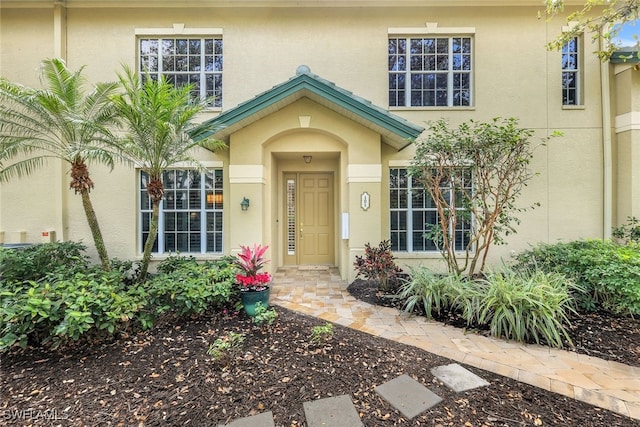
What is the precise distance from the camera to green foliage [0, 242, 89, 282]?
4.68m

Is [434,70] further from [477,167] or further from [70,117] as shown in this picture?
[70,117]

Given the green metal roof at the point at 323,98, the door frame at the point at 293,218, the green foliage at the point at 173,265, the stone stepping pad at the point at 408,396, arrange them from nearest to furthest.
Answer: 1. the stone stepping pad at the point at 408,396
2. the green foliage at the point at 173,265
3. the green metal roof at the point at 323,98
4. the door frame at the point at 293,218

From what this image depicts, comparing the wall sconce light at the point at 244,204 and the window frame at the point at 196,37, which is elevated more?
the window frame at the point at 196,37

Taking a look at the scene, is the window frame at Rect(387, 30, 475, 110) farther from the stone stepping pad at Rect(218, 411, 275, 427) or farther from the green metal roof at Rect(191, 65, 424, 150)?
the stone stepping pad at Rect(218, 411, 275, 427)

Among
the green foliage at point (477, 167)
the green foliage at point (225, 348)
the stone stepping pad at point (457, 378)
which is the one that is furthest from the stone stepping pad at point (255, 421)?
the green foliage at point (477, 167)

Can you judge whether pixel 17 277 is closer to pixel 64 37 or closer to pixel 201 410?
pixel 201 410

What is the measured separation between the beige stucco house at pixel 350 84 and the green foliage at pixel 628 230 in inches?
7.6

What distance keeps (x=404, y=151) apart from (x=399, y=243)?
7.84ft

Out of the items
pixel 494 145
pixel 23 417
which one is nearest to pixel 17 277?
pixel 23 417

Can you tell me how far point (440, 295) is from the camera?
4.50 m

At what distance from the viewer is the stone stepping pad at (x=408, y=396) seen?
2439mm

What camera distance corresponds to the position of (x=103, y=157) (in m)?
4.28

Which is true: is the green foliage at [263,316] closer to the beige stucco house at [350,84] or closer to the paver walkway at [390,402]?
the paver walkway at [390,402]

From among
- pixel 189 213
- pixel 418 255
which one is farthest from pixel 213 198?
pixel 418 255
